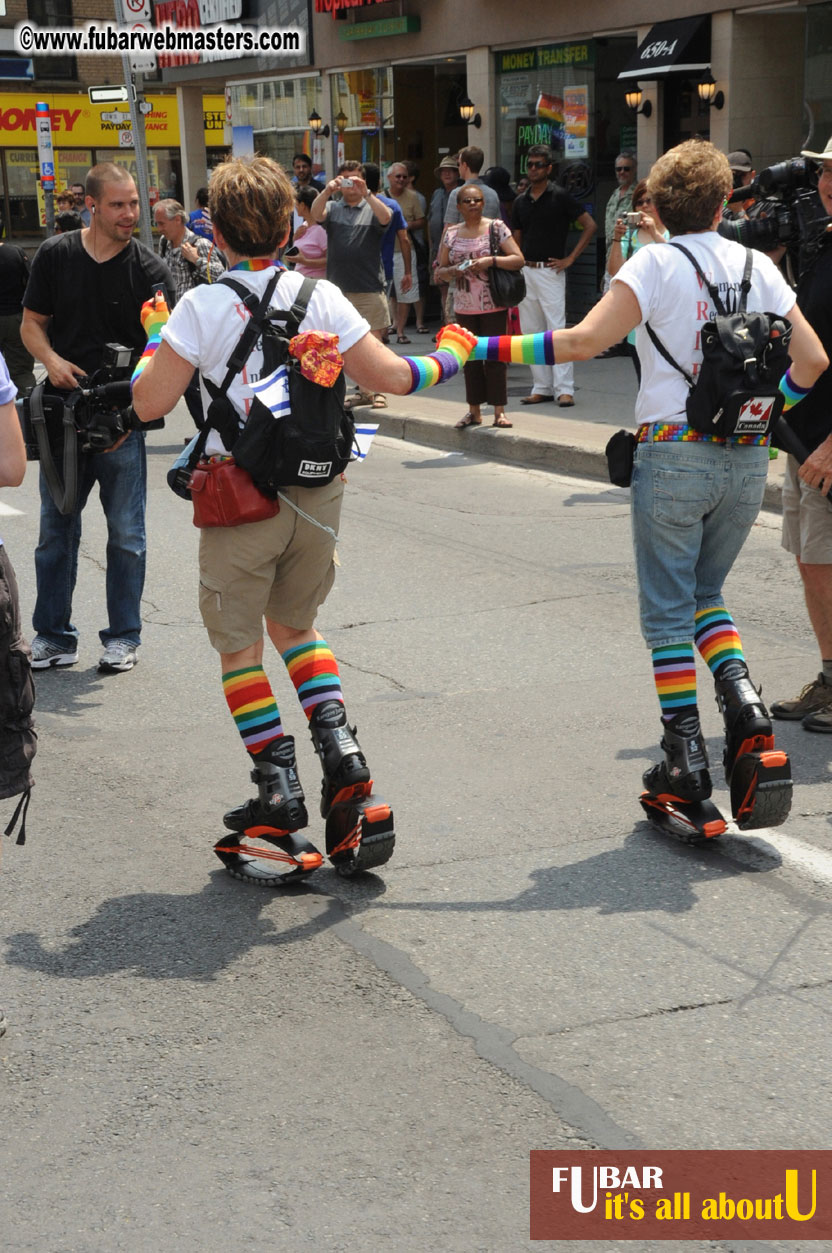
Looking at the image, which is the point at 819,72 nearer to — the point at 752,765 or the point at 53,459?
the point at 53,459

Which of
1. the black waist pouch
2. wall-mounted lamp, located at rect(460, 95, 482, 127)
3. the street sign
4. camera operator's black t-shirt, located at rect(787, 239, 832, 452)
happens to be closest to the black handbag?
camera operator's black t-shirt, located at rect(787, 239, 832, 452)

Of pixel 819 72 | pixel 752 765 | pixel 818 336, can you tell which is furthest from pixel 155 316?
pixel 819 72

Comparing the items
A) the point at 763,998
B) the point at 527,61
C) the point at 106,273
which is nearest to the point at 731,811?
the point at 763,998

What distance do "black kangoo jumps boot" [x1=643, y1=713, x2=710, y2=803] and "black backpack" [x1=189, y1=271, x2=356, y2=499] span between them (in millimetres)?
1259

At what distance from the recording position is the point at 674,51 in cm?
1534

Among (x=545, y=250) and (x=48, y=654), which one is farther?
(x=545, y=250)

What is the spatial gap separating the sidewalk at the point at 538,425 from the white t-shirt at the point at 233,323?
5787 mm

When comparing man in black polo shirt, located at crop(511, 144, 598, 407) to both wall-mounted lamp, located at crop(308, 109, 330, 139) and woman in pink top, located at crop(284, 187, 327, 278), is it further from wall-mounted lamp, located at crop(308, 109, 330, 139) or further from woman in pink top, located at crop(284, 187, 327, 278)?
wall-mounted lamp, located at crop(308, 109, 330, 139)

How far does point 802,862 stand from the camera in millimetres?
4215

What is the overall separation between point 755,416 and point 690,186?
644 mm

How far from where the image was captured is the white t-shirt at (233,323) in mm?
3844

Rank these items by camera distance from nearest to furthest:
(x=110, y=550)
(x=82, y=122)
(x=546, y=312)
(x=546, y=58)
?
(x=110, y=550)
(x=546, y=312)
(x=546, y=58)
(x=82, y=122)

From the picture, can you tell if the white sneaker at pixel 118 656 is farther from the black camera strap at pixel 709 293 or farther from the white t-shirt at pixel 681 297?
the black camera strap at pixel 709 293

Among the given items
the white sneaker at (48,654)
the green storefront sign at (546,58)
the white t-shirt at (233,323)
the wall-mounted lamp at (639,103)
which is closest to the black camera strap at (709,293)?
the white t-shirt at (233,323)
